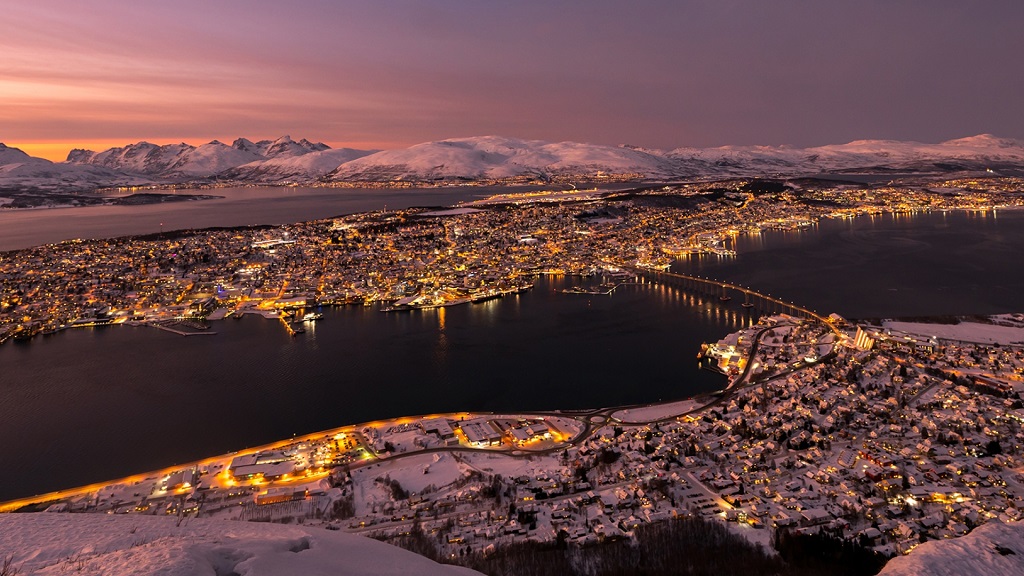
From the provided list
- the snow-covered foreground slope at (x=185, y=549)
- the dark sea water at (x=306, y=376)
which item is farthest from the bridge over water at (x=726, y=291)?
the snow-covered foreground slope at (x=185, y=549)

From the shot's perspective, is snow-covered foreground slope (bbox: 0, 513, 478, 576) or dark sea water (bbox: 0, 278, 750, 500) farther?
dark sea water (bbox: 0, 278, 750, 500)

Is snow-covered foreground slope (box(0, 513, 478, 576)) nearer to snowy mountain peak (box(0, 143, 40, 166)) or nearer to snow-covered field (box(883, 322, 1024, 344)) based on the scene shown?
snow-covered field (box(883, 322, 1024, 344))

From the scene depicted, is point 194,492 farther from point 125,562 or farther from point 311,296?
point 311,296

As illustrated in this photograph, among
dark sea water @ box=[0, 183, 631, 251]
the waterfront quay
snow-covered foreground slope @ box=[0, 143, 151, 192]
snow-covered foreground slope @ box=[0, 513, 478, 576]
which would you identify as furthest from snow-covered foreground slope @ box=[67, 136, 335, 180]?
snow-covered foreground slope @ box=[0, 513, 478, 576]

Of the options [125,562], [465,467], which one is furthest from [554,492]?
[125,562]

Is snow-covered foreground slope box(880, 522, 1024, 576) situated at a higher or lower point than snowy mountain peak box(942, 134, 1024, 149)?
lower

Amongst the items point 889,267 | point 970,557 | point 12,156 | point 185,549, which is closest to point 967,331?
point 889,267
